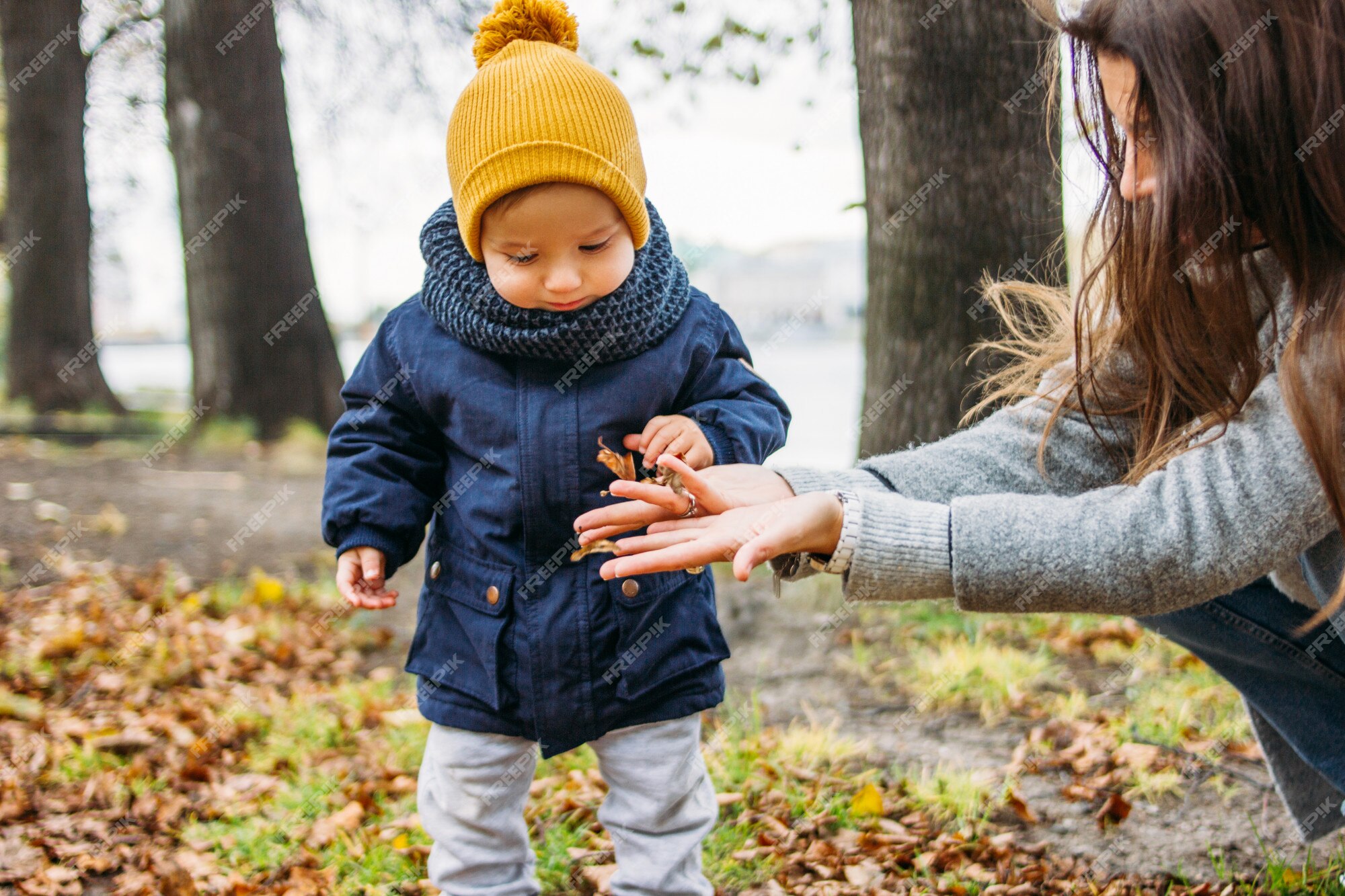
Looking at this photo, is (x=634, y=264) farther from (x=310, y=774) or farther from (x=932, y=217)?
(x=310, y=774)

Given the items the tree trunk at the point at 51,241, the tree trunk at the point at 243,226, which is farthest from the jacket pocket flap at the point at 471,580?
the tree trunk at the point at 51,241

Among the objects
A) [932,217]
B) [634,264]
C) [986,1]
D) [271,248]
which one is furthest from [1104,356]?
[271,248]

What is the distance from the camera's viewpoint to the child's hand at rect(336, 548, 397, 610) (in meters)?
1.87

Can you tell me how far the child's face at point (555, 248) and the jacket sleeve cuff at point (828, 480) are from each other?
1.45 ft

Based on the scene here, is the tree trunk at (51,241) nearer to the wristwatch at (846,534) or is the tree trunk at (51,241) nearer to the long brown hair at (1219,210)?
the wristwatch at (846,534)

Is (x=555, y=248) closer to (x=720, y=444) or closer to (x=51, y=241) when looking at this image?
(x=720, y=444)

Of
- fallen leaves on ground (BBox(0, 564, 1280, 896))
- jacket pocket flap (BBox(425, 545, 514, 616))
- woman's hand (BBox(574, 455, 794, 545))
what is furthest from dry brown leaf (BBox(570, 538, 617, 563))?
fallen leaves on ground (BBox(0, 564, 1280, 896))

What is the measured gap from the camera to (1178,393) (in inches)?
68.1

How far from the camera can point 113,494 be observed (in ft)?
17.0

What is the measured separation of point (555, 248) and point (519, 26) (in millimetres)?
453

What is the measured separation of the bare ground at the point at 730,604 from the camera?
2236 millimetres

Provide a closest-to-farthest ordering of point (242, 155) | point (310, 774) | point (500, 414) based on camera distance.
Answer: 1. point (500, 414)
2. point (310, 774)
3. point (242, 155)

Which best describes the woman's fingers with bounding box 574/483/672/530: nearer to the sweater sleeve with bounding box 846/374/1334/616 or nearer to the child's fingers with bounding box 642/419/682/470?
the child's fingers with bounding box 642/419/682/470

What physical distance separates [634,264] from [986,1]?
166 centimetres
